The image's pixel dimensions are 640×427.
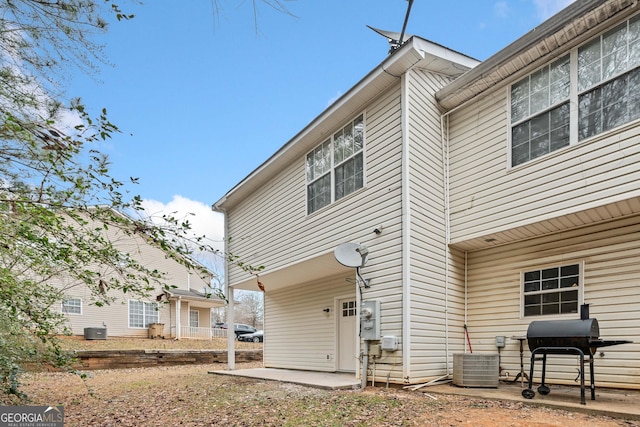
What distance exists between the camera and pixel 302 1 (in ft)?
8.43

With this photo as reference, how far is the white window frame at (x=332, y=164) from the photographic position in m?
8.44

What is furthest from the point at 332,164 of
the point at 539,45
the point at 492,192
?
the point at 539,45

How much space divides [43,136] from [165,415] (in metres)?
4.09

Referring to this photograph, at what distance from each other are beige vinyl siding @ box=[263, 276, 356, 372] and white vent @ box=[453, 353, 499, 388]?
12.1 ft

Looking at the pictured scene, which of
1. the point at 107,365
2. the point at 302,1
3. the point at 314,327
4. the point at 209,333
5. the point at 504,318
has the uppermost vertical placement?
the point at 302,1

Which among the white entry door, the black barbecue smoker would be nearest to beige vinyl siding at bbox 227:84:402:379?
the white entry door

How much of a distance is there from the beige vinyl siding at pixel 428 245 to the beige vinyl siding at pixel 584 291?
1.61 feet

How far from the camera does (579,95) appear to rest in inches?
245

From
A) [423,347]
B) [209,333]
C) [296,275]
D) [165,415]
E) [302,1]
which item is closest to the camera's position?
[302,1]

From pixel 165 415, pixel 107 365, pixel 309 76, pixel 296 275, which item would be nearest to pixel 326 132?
pixel 309 76

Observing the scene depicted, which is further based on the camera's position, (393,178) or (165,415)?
(393,178)

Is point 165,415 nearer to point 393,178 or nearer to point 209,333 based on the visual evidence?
point 393,178

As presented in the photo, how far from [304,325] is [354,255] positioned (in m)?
4.61

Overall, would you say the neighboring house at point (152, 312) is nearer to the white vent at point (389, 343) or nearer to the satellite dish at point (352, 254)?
the satellite dish at point (352, 254)
